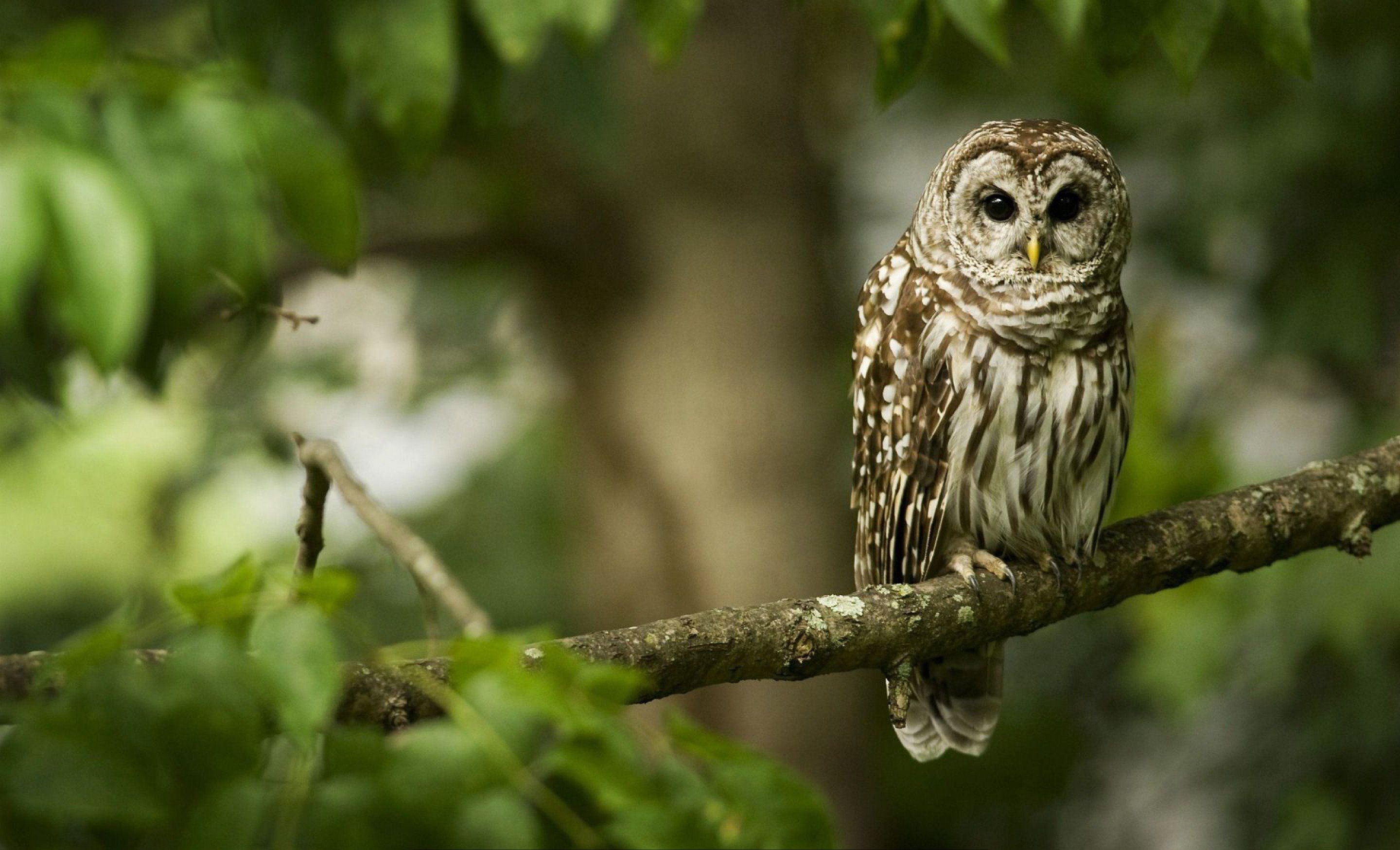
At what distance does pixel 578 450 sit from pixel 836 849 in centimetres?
438

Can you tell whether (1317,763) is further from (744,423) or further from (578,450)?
(578,450)

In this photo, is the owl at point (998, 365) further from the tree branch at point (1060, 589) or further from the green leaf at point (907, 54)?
the green leaf at point (907, 54)

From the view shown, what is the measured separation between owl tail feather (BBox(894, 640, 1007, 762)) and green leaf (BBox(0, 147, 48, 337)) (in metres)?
2.36

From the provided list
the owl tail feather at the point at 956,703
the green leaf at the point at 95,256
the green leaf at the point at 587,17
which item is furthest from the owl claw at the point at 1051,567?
the green leaf at the point at 95,256

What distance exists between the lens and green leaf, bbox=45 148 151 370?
5.44ft

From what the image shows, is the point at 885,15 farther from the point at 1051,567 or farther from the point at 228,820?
the point at 228,820

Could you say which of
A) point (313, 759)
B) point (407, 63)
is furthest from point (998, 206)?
point (313, 759)

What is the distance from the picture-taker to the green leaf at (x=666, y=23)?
2285mm

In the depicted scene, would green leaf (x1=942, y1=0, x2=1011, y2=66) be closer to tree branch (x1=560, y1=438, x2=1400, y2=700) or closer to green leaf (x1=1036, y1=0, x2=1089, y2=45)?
green leaf (x1=1036, y1=0, x2=1089, y2=45)

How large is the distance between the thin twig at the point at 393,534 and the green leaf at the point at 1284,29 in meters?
1.51

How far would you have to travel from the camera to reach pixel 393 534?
204cm

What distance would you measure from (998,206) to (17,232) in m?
1.85

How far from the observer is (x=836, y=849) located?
1601 millimetres

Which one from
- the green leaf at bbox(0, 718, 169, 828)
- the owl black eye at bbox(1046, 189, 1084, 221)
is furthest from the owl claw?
the green leaf at bbox(0, 718, 169, 828)
